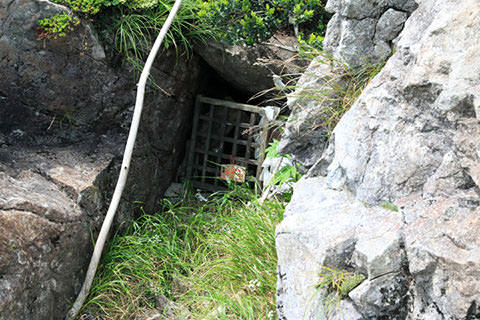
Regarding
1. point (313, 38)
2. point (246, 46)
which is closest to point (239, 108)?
point (246, 46)

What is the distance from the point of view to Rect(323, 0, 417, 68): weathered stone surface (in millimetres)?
3215

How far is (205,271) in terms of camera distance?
150 inches

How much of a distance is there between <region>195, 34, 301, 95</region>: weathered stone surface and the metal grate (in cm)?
30

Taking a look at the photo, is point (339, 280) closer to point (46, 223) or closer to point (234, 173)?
point (46, 223)

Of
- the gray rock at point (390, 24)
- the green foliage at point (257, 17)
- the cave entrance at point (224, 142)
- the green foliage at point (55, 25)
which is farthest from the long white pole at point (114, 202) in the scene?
the gray rock at point (390, 24)

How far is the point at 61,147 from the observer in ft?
13.2

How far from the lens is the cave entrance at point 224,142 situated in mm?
4738

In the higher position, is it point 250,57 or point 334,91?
point 250,57

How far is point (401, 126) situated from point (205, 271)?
6.60ft

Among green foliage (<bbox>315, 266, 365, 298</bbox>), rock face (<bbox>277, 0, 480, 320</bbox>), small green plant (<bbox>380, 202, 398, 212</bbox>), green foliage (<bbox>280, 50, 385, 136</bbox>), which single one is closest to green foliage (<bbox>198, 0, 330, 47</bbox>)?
green foliage (<bbox>280, 50, 385, 136</bbox>)

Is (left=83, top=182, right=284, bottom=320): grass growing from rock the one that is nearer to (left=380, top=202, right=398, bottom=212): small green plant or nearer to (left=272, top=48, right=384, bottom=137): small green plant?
(left=272, top=48, right=384, bottom=137): small green plant

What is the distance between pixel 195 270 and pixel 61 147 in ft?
5.01

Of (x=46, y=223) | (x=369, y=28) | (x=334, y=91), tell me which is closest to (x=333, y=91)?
(x=334, y=91)

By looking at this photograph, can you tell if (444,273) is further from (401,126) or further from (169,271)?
(169,271)
